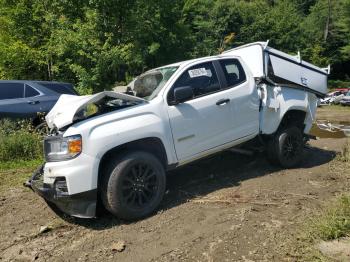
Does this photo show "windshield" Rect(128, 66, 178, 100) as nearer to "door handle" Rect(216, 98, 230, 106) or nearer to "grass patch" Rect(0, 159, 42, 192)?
"door handle" Rect(216, 98, 230, 106)

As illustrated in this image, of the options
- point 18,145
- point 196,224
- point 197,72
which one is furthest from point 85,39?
point 196,224

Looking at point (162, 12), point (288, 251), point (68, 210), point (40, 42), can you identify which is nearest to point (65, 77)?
point (40, 42)

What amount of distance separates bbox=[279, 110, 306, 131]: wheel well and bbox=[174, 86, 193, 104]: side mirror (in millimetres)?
2411

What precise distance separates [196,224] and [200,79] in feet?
7.42

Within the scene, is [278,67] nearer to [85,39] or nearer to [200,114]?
[200,114]

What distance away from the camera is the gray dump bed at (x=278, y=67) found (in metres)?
7.24

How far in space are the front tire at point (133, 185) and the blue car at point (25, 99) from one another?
216 inches

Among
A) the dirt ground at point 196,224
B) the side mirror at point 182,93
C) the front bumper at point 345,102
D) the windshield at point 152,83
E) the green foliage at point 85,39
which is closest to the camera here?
the dirt ground at point 196,224

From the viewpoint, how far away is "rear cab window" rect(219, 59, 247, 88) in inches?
263

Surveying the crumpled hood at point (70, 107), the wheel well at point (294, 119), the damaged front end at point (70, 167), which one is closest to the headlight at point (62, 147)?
the damaged front end at point (70, 167)

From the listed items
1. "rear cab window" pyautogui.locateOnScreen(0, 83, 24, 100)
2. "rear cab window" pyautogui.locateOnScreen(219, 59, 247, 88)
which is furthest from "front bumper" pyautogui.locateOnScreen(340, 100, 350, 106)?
"rear cab window" pyautogui.locateOnScreen(219, 59, 247, 88)

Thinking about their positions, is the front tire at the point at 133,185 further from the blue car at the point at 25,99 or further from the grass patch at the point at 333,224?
the blue car at the point at 25,99

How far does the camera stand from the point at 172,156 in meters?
5.80

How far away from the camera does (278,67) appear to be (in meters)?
7.37
